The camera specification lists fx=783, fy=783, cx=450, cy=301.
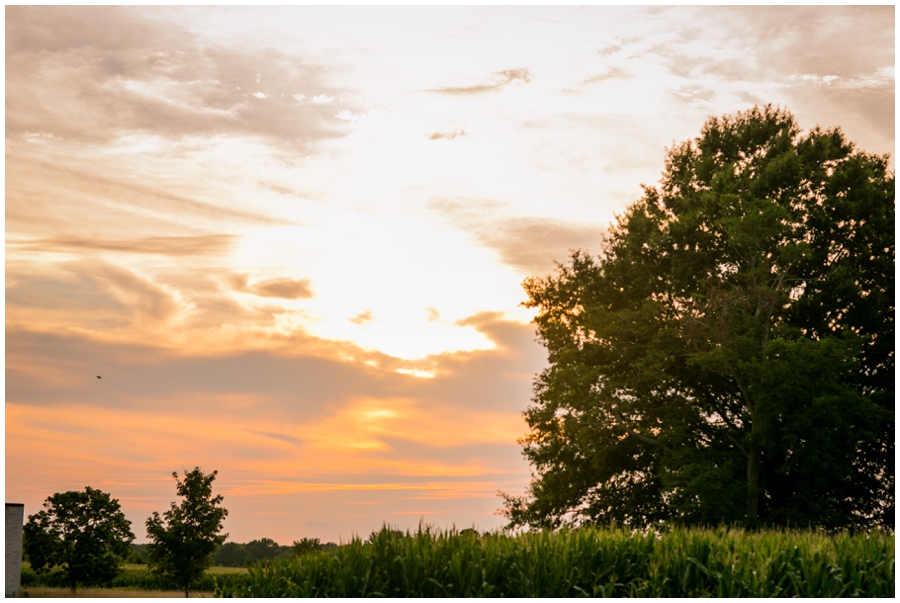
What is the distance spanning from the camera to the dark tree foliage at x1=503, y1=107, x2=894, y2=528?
25.2 m

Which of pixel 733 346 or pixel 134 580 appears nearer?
pixel 733 346

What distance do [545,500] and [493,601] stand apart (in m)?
18.0

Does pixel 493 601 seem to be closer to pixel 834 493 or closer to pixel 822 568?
pixel 822 568

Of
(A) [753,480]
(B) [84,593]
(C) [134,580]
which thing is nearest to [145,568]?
(C) [134,580]

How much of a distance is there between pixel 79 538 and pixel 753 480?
25.9 metres

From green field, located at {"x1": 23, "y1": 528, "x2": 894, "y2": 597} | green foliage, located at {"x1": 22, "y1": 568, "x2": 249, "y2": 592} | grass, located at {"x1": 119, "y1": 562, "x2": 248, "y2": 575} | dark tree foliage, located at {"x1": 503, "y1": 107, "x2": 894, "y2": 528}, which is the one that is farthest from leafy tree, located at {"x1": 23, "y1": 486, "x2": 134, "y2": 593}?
green field, located at {"x1": 23, "y1": 528, "x2": 894, "y2": 597}

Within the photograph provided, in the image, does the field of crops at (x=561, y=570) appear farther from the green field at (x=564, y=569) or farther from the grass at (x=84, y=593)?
the grass at (x=84, y=593)

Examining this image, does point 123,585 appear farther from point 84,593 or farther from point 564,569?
point 564,569

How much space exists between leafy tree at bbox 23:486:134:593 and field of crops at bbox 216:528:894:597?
21.9 meters

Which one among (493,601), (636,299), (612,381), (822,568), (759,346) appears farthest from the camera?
(636,299)

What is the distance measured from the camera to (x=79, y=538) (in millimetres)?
31562

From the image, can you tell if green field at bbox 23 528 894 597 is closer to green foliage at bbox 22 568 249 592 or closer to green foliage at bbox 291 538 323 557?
green foliage at bbox 291 538 323 557

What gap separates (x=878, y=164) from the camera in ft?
96.4

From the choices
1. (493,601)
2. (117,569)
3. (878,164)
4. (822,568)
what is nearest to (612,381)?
(878,164)
